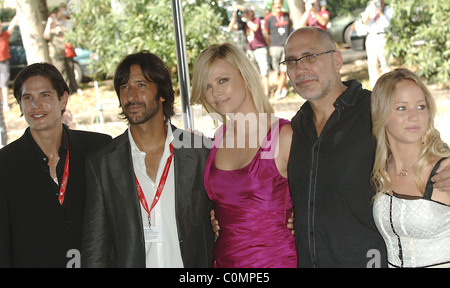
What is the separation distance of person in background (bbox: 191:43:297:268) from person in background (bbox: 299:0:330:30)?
130 inches

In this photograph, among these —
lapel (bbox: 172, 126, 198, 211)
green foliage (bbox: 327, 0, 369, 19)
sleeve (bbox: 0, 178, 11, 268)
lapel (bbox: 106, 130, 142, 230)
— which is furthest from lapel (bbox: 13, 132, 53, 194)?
green foliage (bbox: 327, 0, 369, 19)

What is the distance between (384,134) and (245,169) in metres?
0.64

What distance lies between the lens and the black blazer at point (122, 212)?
2.21m

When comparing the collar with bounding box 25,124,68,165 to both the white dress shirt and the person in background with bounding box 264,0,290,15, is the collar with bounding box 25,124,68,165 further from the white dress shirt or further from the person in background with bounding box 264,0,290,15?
the person in background with bounding box 264,0,290,15

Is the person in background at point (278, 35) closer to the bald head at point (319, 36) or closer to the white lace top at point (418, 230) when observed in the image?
the bald head at point (319, 36)

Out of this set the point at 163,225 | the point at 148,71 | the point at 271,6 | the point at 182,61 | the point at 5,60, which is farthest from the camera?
the point at 5,60

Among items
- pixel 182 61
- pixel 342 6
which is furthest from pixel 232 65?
pixel 342 6

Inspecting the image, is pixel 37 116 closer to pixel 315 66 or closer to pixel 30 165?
pixel 30 165

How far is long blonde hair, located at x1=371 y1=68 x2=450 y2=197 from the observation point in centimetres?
197

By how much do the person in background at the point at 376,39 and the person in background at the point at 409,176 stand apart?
369 cm

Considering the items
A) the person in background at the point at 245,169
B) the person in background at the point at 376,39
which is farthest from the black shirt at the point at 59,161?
the person in background at the point at 376,39

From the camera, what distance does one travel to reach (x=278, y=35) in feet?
18.0

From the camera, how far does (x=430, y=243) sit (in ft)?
6.31
